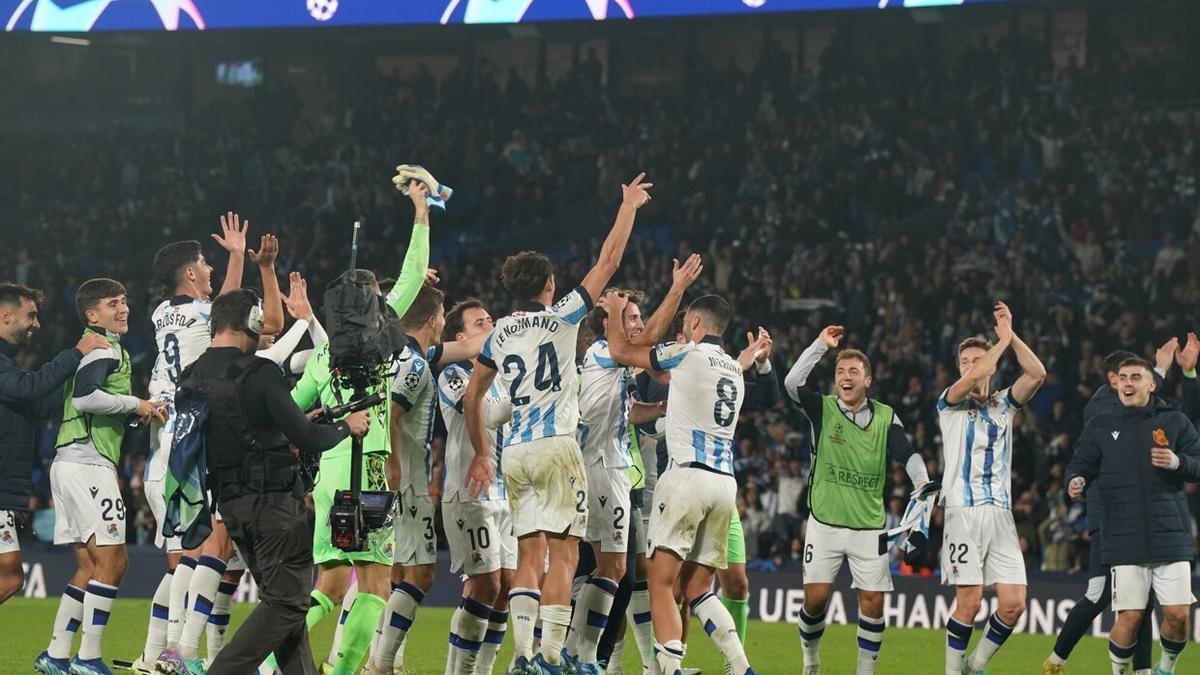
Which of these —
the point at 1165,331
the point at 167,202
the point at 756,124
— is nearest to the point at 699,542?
the point at 1165,331

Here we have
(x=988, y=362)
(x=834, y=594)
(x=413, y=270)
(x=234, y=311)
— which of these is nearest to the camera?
(x=234, y=311)

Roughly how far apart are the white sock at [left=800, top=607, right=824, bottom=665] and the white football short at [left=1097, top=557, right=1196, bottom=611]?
7.02ft

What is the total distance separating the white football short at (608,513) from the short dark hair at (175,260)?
10.4 ft

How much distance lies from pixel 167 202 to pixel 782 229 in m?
12.1

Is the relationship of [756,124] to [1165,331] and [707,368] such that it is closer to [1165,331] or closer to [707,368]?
[1165,331]

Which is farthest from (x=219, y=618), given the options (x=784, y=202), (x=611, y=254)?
(x=784, y=202)

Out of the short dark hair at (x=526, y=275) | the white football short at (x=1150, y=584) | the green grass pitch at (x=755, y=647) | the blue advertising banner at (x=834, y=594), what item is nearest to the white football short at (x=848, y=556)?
the white football short at (x=1150, y=584)

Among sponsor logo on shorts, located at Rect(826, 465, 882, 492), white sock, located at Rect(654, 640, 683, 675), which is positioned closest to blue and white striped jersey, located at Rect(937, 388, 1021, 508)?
sponsor logo on shorts, located at Rect(826, 465, 882, 492)

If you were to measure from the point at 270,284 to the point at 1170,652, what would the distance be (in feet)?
22.9

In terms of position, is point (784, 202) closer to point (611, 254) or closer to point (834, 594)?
point (834, 594)

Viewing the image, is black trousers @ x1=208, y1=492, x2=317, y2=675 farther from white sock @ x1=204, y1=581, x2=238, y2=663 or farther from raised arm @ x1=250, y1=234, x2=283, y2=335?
white sock @ x1=204, y1=581, x2=238, y2=663

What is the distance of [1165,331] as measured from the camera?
2156 centimetres

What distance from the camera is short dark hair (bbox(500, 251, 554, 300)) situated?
31.9ft

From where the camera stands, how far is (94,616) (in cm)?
1023
